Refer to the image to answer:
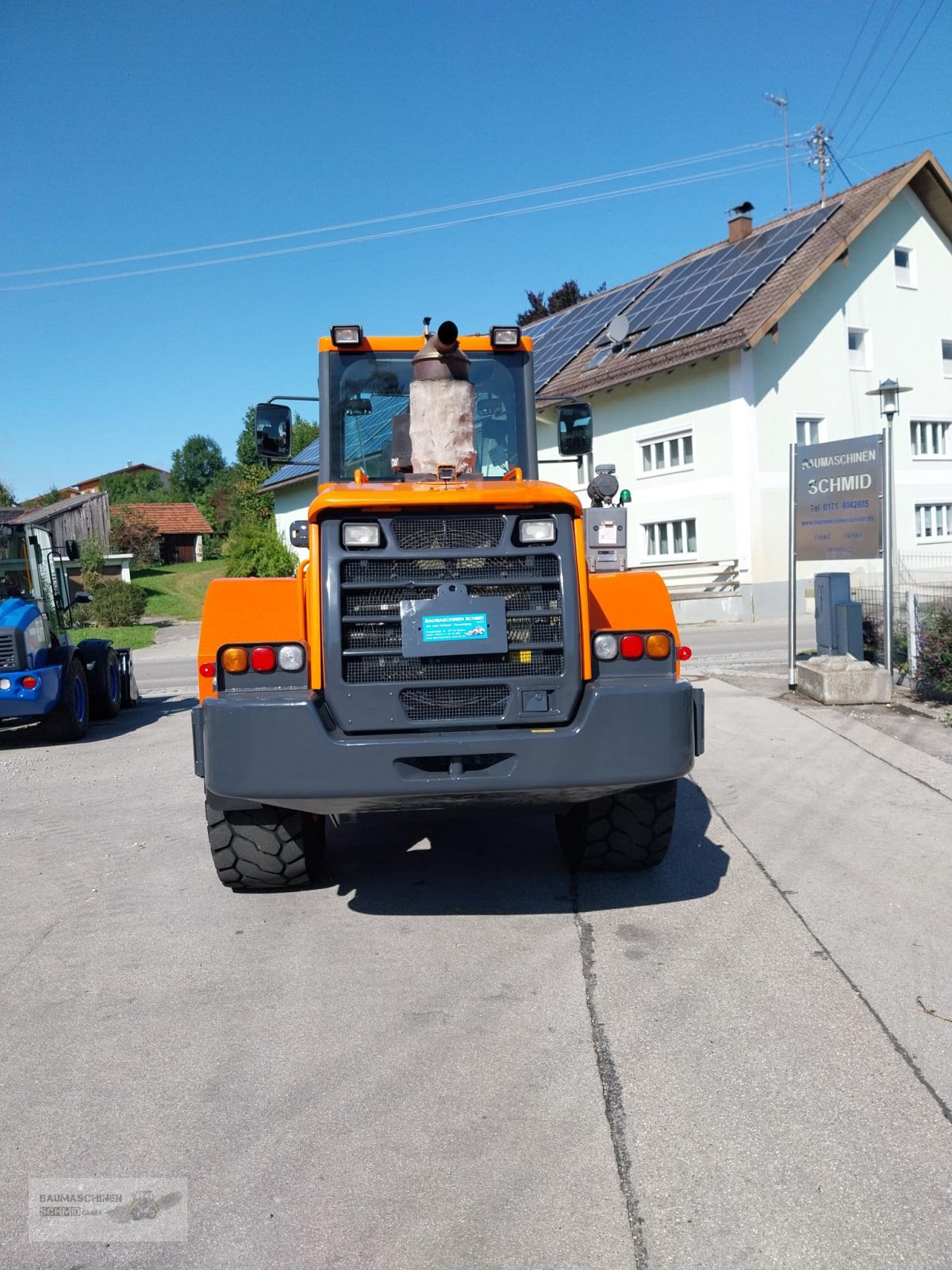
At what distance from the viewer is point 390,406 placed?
611cm

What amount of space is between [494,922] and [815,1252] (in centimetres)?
250

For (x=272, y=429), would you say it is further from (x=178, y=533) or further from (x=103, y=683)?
(x=178, y=533)

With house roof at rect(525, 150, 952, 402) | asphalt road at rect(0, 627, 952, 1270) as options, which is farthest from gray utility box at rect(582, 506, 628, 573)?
house roof at rect(525, 150, 952, 402)

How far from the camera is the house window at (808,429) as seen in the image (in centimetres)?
2587

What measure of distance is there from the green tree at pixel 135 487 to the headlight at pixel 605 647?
97116 mm

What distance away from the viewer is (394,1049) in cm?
368

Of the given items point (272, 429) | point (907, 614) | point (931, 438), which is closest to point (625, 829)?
point (272, 429)

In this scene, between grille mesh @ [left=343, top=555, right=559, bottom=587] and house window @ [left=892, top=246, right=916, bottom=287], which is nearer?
grille mesh @ [left=343, top=555, right=559, bottom=587]

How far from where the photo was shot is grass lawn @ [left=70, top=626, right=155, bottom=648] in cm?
2731

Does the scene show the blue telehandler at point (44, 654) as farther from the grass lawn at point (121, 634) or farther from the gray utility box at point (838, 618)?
the grass lawn at point (121, 634)

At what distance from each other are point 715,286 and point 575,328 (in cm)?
646

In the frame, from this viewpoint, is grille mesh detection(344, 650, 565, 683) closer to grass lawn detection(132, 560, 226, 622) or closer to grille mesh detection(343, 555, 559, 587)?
grille mesh detection(343, 555, 559, 587)

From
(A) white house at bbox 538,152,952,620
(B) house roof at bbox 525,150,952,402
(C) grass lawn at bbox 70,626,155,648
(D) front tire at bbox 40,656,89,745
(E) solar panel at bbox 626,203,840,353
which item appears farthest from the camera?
(C) grass lawn at bbox 70,626,155,648

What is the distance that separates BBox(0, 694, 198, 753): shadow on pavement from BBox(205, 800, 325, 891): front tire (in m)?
6.26
